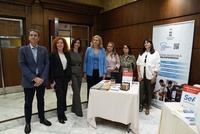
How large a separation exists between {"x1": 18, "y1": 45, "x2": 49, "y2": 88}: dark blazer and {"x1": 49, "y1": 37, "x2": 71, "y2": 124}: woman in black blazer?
0.15m

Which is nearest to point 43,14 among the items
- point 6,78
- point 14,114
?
point 6,78

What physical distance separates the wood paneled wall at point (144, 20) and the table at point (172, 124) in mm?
1576

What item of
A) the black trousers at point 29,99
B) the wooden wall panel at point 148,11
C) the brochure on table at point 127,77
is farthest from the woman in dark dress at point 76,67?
the wooden wall panel at point 148,11

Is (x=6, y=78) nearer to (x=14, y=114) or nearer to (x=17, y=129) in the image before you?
(x=14, y=114)

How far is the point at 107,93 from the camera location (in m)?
2.12

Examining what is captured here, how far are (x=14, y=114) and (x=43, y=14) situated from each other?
2783 mm

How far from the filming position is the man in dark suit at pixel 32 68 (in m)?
2.06

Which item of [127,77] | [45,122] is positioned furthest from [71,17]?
[45,122]

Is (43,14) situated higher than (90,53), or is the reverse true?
(43,14)

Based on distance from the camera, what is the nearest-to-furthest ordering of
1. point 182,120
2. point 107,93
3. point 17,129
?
point 182,120, point 107,93, point 17,129

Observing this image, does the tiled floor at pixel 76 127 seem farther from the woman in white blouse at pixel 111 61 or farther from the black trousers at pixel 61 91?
the woman in white blouse at pixel 111 61

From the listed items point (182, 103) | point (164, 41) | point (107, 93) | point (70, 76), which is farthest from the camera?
point (164, 41)

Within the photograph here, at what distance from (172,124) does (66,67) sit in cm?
175

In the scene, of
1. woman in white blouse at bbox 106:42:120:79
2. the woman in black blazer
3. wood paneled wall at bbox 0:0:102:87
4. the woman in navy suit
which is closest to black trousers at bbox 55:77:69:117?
the woman in black blazer
